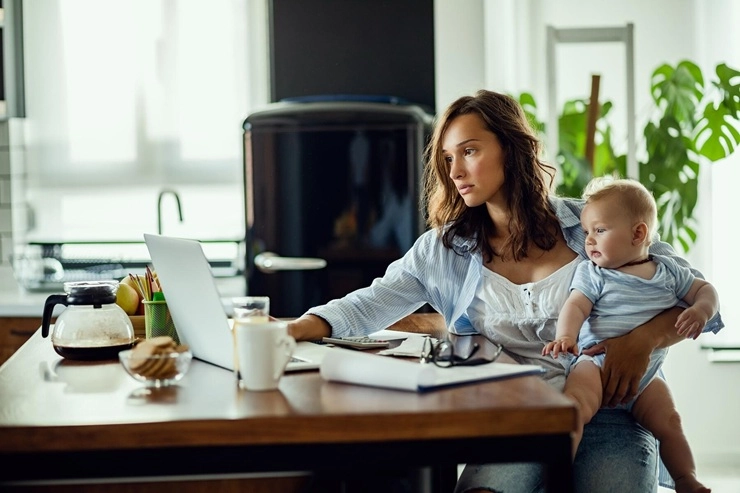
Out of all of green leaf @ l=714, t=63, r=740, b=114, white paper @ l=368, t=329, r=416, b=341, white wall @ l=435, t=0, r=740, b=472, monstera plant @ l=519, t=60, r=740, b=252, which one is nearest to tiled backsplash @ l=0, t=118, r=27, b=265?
white wall @ l=435, t=0, r=740, b=472

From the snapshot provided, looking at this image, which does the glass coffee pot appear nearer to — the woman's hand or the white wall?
the woman's hand

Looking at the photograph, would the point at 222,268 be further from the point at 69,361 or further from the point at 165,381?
the point at 165,381

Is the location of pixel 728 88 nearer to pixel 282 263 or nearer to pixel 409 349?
pixel 282 263

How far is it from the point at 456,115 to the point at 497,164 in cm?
15

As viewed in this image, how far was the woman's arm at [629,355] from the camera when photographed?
1862 millimetres

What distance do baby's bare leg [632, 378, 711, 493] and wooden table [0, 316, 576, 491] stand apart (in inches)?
25.7

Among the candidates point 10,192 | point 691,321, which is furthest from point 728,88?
point 10,192

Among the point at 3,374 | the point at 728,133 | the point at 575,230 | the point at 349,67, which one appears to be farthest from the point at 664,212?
the point at 3,374

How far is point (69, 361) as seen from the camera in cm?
178

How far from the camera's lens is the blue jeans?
172 centimetres

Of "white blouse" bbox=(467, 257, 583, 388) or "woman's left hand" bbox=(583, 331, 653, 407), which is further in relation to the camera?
"white blouse" bbox=(467, 257, 583, 388)

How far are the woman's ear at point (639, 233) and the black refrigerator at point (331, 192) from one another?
1521 mm

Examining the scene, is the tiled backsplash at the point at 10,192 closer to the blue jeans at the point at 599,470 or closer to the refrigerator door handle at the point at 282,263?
the refrigerator door handle at the point at 282,263

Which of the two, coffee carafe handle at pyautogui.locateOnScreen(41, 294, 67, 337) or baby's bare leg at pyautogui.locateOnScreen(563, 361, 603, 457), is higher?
coffee carafe handle at pyautogui.locateOnScreen(41, 294, 67, 337)
